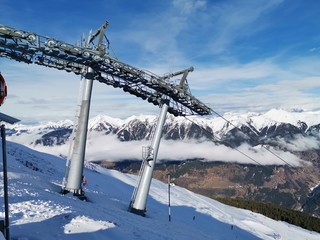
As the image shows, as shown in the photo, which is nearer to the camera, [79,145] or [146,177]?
[79,145]

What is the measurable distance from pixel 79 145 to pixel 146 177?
8022mm

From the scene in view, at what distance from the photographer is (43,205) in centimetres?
2180

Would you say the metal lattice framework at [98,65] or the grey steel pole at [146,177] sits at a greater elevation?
the metal lattice framework at [98,65]

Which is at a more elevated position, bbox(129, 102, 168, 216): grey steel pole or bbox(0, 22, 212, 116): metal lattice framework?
bbox(0, 22, 212, 116): metal lattice framework

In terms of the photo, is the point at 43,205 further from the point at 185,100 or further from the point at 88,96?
the point at 185,100

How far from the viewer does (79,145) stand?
108 ft

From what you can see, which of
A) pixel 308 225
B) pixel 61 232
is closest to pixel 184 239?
pixel 61 232

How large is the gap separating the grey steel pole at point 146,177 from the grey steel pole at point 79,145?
5.85m

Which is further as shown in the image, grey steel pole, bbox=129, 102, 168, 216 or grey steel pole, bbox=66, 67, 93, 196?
grey steel pole, bbox=129, 102, 168, 216

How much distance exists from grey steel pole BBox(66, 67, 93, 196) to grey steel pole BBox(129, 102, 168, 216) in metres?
5.85

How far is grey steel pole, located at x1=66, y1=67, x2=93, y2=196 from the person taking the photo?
1298 inches

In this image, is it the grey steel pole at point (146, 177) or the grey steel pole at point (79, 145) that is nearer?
the grey steel pole at point (79, 145)

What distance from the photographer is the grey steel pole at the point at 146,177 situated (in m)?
35.8

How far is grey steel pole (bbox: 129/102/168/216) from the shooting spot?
3578cm
